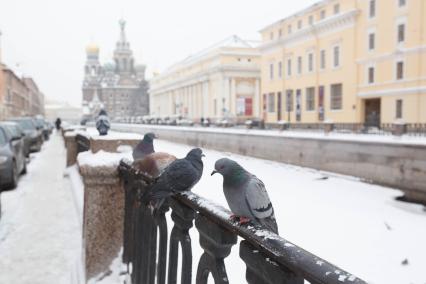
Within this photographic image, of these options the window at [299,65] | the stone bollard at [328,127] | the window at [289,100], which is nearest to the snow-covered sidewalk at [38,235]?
the stone bollard at [328,127]

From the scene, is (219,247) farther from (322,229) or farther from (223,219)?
(322,229)

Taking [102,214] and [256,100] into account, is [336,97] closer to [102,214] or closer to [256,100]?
[256,100]

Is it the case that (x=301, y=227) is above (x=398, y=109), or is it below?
below

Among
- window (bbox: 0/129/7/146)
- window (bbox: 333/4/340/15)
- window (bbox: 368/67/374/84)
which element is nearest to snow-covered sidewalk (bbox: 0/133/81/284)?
window (bbox: 0/129/7/146)

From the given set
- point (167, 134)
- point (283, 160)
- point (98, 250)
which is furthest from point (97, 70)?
point (98, 250)

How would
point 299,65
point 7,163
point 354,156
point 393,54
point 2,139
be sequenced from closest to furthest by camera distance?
point 7,163
point 2,139
point 354,156
point 393,54
point 299,65

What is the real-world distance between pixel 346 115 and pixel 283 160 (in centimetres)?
2434

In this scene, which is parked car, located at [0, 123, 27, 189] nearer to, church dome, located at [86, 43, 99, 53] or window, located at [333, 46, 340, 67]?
window, located at [333, 46, 340, 67]

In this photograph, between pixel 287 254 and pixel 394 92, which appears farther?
pixel 394 92

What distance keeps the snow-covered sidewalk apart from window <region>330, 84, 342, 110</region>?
3503 cm

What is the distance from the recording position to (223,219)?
2.02 meters

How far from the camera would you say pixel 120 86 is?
137250mm

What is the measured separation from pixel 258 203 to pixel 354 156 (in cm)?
1281

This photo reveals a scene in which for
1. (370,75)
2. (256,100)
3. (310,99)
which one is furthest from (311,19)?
(256,100)
